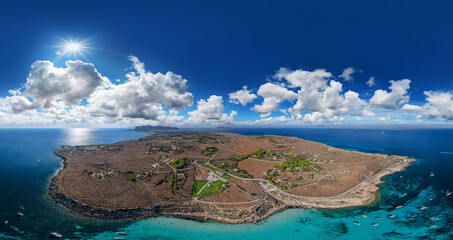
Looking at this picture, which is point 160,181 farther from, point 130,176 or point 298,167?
point 298,167

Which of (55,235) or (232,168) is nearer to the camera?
(55,235)

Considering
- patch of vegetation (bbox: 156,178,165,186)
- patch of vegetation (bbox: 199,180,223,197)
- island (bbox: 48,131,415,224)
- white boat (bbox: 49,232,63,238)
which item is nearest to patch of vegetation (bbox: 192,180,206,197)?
island (bbox: 48,131,415,224)

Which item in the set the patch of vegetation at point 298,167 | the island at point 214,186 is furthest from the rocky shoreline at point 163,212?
the patch of vegetation at point 298,167

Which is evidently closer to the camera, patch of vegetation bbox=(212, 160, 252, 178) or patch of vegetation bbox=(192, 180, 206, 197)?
patch of vegetation bbox=(192, 180, 206, 197)

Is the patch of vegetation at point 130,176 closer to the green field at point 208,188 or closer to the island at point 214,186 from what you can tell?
the island at point 214,186

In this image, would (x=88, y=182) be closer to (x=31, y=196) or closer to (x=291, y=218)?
(x=31, y=196)

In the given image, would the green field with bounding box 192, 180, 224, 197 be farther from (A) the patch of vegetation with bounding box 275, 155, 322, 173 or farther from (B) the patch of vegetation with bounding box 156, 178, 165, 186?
(A) the patch of vegetation with bounding box 275, 155, 322, 173

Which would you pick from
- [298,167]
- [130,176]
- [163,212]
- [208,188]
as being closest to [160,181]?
[130,176]

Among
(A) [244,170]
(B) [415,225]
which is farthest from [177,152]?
(B) [415,225]
